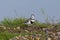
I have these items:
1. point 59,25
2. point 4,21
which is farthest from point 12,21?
point 59,25

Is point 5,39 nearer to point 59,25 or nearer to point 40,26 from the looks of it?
point 59,25

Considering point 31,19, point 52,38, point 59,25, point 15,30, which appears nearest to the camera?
point 52,38

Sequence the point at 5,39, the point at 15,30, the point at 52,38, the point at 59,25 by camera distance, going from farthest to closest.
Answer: the point at 15,30
the point at 59,25
the point at 5,39
the point at 52,38

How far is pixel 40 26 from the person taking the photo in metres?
8.09

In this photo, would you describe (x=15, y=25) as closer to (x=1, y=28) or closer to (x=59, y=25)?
(x=1, y=28)

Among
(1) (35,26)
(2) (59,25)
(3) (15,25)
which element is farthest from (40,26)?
(2) (59,25)

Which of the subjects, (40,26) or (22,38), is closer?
(22,38)

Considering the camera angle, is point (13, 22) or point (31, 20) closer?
point (13, 22)

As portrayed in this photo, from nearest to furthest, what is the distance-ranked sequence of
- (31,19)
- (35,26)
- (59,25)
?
(59,25)
(35,26)
(31,19)

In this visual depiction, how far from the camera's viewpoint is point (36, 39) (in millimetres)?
5281

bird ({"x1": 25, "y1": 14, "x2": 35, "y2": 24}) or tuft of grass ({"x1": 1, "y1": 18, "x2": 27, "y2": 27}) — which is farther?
bird ({"x1": 25, "y1": 14, "x2": 35, "y2": 24})

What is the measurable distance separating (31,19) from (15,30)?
1.32m

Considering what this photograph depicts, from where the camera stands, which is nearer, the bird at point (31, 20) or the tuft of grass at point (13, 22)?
the tuft of grass at point (13, 22)

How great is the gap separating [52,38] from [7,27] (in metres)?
2.86
